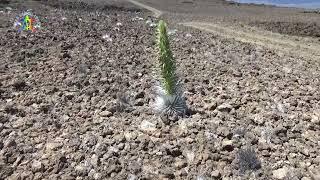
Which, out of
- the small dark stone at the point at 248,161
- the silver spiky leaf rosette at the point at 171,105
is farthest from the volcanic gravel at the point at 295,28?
the small dark stone at the point at 248,161

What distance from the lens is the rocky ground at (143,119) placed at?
7023 mm

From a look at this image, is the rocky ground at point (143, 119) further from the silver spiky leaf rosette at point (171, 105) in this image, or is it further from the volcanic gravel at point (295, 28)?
the volcanic gravel at point (295, 28)

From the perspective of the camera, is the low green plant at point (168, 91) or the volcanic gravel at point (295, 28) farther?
the volcanic gravel at point (295, 28)

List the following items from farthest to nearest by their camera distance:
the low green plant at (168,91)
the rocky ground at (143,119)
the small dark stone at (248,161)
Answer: the low green plant at (168,91), the rocky ground at (143,119), the small dark stone at (248,161)

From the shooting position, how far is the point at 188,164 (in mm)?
7082

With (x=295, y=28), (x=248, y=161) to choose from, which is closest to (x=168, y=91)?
(x=248, y=161)

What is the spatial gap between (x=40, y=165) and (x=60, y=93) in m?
2.96

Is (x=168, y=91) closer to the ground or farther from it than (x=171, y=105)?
farther from it

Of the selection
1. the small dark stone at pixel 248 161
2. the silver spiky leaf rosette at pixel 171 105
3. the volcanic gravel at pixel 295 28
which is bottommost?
the volcanic gravel at pixel 295 28

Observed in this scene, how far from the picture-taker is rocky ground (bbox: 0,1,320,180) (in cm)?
702

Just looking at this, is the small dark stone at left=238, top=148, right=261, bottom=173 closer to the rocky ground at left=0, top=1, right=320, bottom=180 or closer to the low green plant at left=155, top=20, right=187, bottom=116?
the rocky ground at left=0, top=1, right=320, bottom=180

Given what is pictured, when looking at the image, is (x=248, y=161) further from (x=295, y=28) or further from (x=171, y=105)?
(x=295, y=28)

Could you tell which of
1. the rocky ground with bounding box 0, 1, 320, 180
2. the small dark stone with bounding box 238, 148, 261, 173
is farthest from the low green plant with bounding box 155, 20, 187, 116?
the small dark stone with bounding box 238, 148, 261, 173

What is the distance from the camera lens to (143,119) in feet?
27.9
